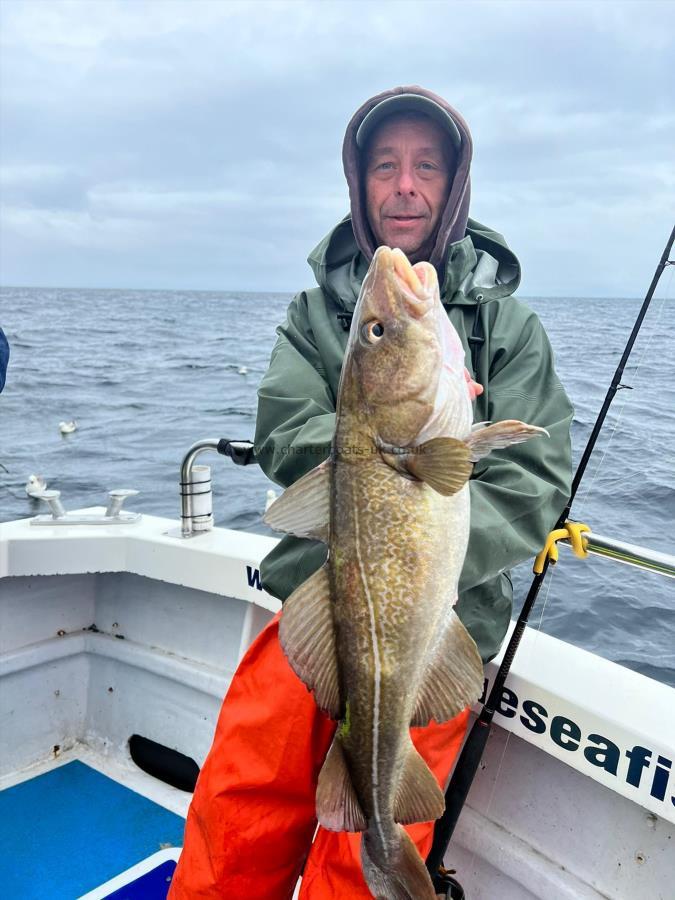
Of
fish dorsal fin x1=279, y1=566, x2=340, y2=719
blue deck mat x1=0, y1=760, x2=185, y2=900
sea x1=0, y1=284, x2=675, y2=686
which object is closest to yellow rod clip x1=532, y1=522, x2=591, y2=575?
sea x1=0, y1=284, x2=675, y2=686

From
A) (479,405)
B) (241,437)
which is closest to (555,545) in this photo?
(479,405)

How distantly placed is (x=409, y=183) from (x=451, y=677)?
1.98 metres

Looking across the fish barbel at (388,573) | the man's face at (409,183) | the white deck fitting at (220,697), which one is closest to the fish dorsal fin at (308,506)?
the fish barbel at (388,573)

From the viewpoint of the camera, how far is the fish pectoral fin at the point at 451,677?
2.04 meters

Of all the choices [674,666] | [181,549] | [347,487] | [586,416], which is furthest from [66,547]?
[586,416]

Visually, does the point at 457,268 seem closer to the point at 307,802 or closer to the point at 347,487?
the point at 347,487

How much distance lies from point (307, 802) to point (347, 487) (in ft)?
4.09

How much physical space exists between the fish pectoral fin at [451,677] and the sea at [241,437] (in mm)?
1655

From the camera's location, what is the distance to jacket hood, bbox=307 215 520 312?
2.83 metres

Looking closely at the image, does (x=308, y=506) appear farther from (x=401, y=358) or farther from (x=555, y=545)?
A: (x=555, y=545)

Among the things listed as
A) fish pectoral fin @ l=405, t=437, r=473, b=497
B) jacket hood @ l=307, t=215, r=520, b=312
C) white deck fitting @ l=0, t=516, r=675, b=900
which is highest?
jacket hood @ l=307, t=215, r=520, b=312

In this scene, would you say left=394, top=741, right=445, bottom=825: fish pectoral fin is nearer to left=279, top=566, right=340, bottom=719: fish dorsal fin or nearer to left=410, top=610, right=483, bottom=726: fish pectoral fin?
left=410, top=610, right=483, bottom=726: fish pectoral fin

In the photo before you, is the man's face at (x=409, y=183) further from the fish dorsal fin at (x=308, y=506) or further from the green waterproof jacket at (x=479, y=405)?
the fish dorsal fin at (x=308, y=506)

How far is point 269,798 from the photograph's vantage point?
2508 millimetres
